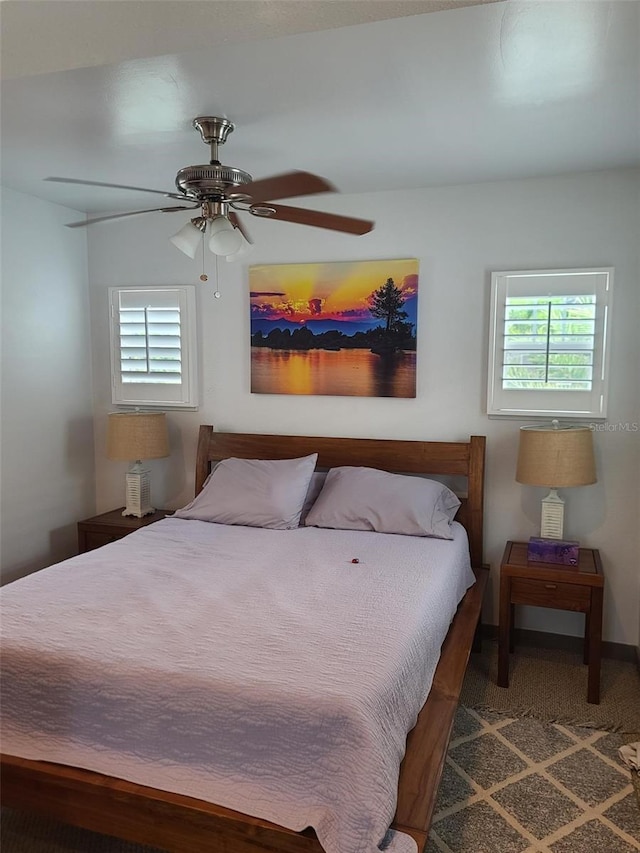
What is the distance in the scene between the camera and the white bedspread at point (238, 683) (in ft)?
5.28

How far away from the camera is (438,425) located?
3.52 metres

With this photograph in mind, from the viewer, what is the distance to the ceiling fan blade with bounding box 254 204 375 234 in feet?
7.46

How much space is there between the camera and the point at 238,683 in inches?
67.6

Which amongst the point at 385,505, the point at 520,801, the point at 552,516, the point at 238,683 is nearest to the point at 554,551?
the point at 552,516

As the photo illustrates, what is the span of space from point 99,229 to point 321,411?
77.2 inches

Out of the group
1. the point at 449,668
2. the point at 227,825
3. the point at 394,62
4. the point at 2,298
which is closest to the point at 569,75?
the point at 394,62

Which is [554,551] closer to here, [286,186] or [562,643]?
[562,643]

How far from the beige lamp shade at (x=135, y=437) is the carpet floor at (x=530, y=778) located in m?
2.15

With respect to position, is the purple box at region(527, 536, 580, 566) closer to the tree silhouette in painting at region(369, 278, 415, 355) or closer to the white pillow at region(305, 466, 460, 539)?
the white pillow at region(305, 466, 460, 539)

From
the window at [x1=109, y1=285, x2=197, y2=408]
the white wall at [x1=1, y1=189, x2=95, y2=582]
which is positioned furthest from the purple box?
the white wall at [x1=1, y1=189, x2=95, y2=582]

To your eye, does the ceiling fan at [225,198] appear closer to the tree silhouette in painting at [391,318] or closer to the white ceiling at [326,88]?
the white ceiling at [326,88]

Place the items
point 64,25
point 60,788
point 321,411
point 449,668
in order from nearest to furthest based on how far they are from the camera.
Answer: point 64,25, point 60,788, point 449,668, point 321,411

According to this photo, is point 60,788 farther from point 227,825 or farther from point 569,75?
point 569,75

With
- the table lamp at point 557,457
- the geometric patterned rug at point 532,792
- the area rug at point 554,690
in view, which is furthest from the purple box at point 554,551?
the geometric patterned rug at point 532,792
